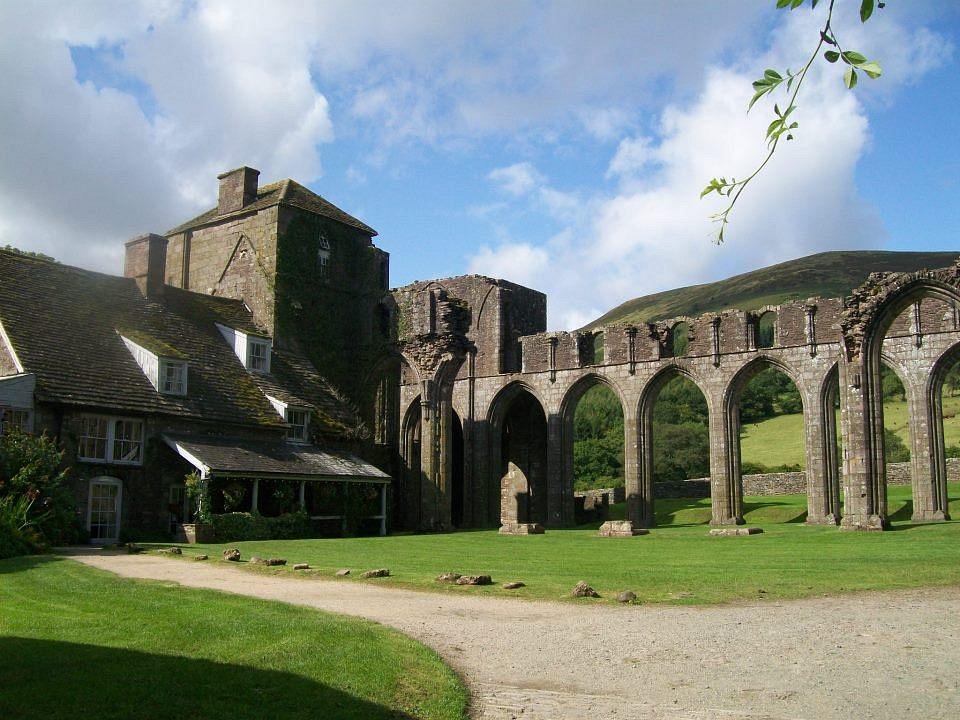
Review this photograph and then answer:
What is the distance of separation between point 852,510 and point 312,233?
21198 mm

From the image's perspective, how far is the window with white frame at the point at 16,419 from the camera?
2009cm

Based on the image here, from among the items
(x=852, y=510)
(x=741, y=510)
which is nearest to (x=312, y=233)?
(x=741, y=510)

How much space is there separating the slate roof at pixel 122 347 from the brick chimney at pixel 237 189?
5.23 m

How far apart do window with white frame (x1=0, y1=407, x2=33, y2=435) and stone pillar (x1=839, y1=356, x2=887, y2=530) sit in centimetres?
A: 1896

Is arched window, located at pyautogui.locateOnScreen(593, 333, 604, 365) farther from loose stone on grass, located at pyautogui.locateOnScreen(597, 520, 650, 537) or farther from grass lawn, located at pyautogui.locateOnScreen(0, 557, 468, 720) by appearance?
grass lawn, located at pyautogui.locateOnScreen(0, 557, 468, 720)

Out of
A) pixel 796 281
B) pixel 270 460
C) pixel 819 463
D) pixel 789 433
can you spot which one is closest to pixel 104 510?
pixel 270 460

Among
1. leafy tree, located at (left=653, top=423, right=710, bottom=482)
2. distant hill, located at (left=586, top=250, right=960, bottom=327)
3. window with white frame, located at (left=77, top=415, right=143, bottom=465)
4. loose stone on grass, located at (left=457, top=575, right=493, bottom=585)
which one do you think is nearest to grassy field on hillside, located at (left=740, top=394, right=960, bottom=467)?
leafy tree, located at (left=653, top=423, right=710, bottom=482)

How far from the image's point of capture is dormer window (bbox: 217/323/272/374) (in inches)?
1133

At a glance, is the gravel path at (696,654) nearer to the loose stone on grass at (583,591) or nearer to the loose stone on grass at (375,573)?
the loose stone on grass at (583,591)

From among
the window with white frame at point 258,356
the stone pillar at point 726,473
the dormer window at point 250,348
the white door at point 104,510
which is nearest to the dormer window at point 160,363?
the white door at point 104,510

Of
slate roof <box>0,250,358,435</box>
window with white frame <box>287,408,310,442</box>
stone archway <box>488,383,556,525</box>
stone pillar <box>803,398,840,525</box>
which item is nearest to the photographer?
slate roof <box>0,250,358,435</box>

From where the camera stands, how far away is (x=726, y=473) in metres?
32.7

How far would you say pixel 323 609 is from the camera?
391 inches

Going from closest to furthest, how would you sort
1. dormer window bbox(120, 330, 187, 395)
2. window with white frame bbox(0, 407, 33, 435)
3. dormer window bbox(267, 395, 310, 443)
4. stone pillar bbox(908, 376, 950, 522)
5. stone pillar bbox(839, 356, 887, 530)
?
window with white frame bbox(0, 407, 33, 435) → stone pillar bbox(839, 356, 887, 530) → dormer window bbox(120, 330, 187, 395) → dormer window bbox(267, 395, 310, 443) → stone pillar bbox(908, 376, 950, 522)
